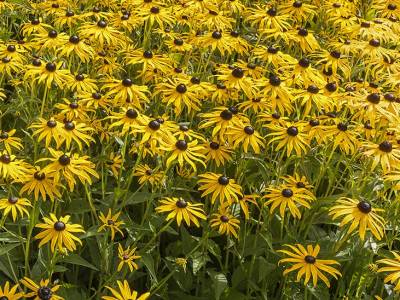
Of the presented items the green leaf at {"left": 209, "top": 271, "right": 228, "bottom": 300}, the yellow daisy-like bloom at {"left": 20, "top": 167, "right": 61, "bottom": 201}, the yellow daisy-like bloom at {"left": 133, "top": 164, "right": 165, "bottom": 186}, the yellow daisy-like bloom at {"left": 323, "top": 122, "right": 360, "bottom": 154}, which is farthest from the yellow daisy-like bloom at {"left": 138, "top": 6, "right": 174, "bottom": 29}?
the green leaf at {"left": 209, "top": 271, "right": 228, "bottom": 300}

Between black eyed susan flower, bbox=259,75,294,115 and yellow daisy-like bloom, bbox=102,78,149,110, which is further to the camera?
black eyed susan flower, bbox=259,75,294,115

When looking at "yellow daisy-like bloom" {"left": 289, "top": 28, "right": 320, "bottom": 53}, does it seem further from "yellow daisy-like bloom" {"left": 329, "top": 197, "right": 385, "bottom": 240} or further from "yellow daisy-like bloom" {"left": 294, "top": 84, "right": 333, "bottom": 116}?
"yellow daisy-like bloom" {"left": 329, "top": 197, "right": 385, "bottom": 240}

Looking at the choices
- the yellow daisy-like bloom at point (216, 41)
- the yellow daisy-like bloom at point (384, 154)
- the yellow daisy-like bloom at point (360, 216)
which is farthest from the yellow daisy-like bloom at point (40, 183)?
the yellow daisy-like bloom at point (216, 41)

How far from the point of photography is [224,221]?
2822mm

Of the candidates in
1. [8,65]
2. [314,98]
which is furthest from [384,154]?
[8,65]

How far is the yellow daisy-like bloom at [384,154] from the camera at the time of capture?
2774mm

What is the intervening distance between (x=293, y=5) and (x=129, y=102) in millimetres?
1849

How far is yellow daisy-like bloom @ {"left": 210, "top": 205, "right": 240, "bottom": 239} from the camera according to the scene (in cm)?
279

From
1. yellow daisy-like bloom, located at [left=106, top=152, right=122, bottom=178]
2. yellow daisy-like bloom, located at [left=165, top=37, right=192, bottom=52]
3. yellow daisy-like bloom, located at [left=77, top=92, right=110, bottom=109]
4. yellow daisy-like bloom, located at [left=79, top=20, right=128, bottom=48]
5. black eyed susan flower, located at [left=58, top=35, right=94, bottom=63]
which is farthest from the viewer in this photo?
yellow daisy-like bloom, located at [left=165, top=37, right=192, bottom=52]

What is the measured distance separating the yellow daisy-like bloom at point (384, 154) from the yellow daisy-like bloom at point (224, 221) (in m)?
0.66

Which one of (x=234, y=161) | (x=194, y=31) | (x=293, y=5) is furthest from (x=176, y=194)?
(x=293, y=5)

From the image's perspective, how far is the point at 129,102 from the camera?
316 centimetres

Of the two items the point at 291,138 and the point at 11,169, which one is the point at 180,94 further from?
the point at 11,169

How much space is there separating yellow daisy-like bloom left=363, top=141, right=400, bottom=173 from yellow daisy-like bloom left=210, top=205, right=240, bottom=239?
2.16 ft
